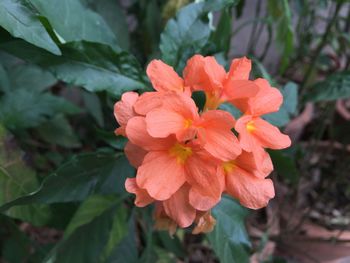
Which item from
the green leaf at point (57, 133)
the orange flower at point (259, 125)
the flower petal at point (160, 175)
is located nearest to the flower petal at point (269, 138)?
the orange flower at point (259, 125)

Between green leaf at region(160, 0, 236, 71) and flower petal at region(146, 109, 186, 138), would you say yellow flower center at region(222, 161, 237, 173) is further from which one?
green leaf at region(160, 0, 236, 71)

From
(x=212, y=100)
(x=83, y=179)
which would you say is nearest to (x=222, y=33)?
(x=212, y=100)

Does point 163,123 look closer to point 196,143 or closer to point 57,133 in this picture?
point 196,143

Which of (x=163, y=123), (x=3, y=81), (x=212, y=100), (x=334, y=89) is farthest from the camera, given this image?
(x=334, y=89)

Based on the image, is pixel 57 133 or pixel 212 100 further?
pixel 57 133

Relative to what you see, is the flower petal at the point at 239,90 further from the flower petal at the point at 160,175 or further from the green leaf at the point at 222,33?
the green leaf at the point at 222,33
